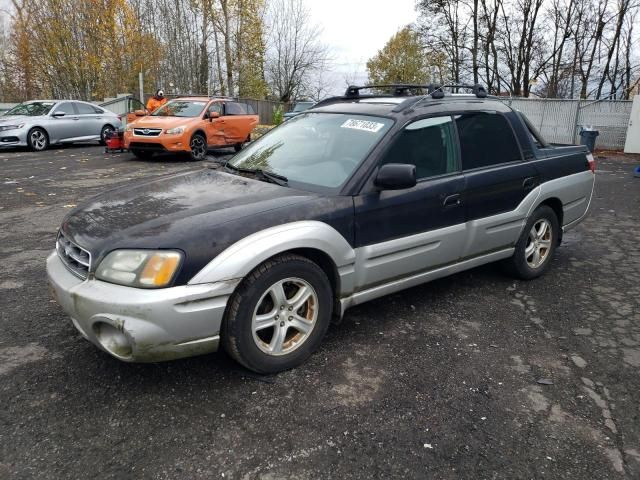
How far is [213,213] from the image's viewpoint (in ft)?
9.49

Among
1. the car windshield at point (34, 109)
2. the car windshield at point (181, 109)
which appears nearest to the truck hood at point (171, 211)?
the car windshield at point (181, 109)

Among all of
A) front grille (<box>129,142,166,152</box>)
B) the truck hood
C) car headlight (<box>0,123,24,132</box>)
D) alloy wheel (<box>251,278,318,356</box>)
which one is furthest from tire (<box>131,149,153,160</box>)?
alloy wheel (<box>251,278,318,356</box>)

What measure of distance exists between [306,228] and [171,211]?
0.79 metres

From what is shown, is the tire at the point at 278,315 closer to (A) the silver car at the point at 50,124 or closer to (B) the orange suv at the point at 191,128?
(B) the orange suv at the point at 191,128

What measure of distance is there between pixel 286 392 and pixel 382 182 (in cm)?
142

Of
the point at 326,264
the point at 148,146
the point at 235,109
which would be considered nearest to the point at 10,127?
the point at 148,146

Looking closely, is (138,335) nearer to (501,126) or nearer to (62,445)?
(62,445)

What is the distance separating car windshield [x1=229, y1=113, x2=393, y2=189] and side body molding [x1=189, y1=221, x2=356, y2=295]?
42 centimetres

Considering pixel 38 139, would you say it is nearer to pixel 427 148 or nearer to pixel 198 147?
pixel 198 147

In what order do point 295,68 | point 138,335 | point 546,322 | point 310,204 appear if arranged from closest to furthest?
point 138,335 → point 310,204 → point 546,322 → point 295,68

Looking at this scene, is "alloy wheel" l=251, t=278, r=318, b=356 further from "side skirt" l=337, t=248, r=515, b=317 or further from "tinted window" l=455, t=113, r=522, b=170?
"tinted window" l=455, t=113, r=522, b=170

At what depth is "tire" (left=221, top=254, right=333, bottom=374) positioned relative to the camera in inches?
110

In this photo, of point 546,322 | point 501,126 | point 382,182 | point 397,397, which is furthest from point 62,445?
point 501,126

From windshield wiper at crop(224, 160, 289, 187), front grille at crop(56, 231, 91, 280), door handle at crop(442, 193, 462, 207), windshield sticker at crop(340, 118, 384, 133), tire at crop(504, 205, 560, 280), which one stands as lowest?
tire at crop(504, 205, 560, 280)
